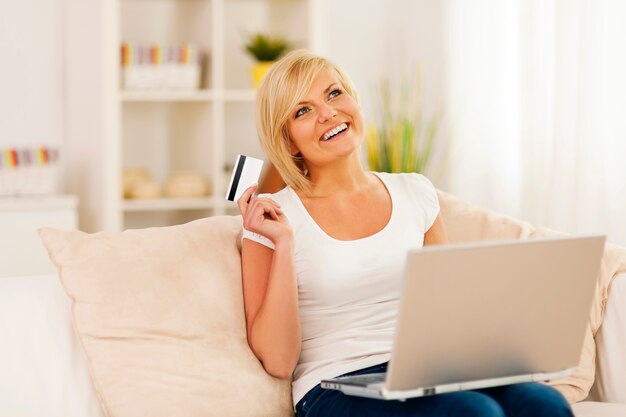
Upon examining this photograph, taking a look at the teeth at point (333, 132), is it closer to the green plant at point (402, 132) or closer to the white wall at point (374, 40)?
the green plant at point (402, 132)

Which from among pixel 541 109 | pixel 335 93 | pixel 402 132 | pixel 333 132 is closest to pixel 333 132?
pixel 333 132

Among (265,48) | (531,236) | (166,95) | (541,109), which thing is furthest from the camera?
(265,48)

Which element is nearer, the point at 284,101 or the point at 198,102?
the point at 284,101

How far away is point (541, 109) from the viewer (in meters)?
3.71

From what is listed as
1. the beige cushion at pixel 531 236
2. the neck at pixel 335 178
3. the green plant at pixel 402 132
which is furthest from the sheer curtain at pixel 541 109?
the neck at pixel 335 178

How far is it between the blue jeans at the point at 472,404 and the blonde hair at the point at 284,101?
1.80ft

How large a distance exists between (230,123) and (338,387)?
9.41 feet

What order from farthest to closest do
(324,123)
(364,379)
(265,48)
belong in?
1. (265,48)
2. (324,123)
3. (364,379)

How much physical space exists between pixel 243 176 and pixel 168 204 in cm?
213

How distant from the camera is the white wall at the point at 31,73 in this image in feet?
13.5

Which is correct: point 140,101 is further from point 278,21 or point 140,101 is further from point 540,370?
point 540,370

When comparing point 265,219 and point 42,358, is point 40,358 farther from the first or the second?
point 265,219

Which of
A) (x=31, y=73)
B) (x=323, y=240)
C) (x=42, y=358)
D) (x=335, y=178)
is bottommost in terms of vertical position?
(x=42, y=358)

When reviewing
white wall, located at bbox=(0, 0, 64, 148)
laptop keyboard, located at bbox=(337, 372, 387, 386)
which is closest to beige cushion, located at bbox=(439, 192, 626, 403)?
laptop keyboard, located at bbox=(337, 372, 387, 386)
